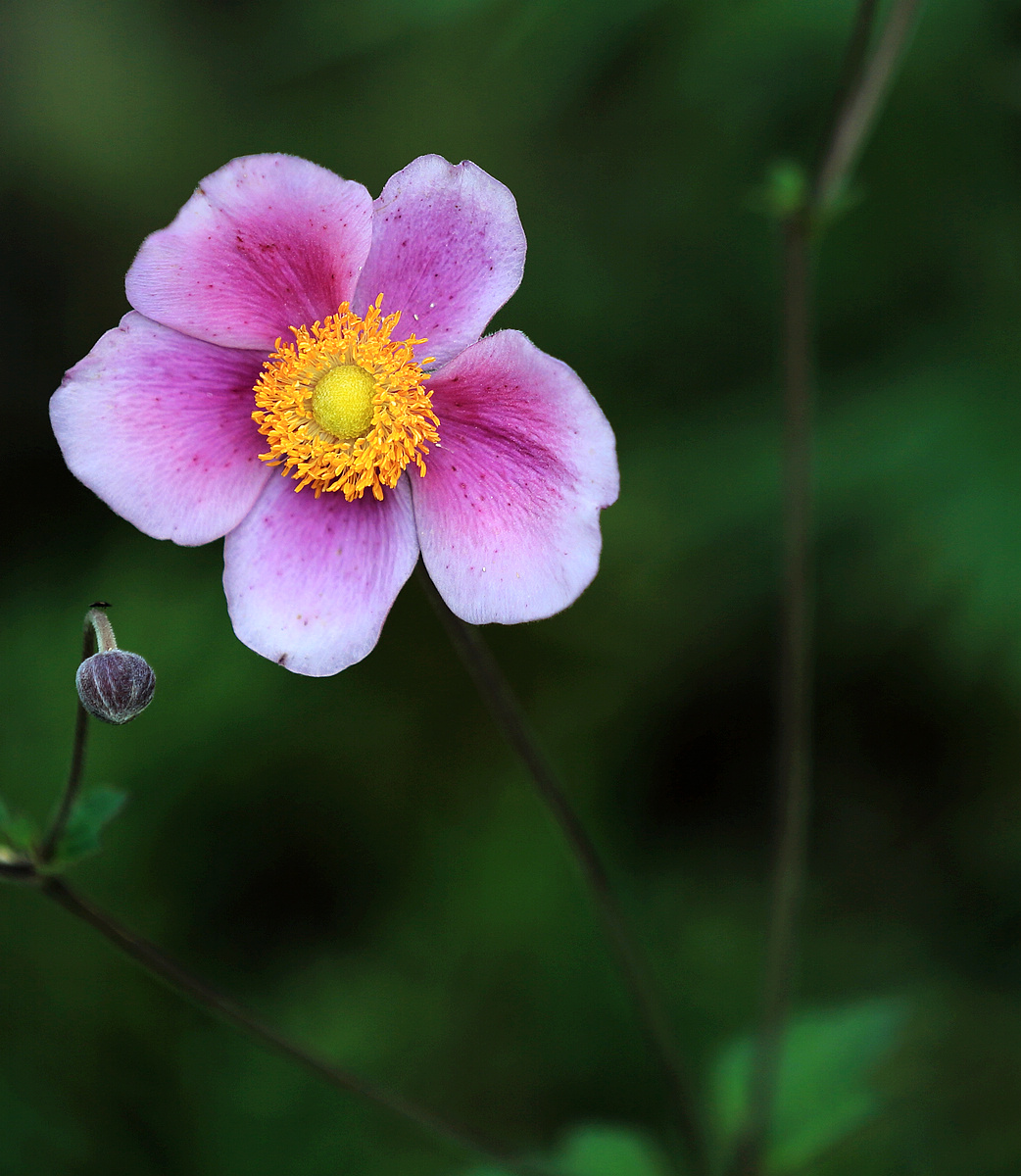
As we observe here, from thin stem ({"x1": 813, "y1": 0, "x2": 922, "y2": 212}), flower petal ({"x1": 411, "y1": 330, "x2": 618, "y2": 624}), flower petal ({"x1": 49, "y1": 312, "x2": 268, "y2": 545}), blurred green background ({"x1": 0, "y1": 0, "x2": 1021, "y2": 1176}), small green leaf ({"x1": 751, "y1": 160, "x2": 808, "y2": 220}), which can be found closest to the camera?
flower petal ({"x1": 411, "y1": 330, "x2": 618, "y2": 624})

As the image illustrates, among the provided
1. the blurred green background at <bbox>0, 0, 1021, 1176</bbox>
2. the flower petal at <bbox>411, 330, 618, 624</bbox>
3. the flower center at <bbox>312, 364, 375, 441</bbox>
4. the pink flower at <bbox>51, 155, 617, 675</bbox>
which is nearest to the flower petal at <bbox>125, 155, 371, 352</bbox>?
the pink flower at <bbox>51, 155, 617, 675</bbox>

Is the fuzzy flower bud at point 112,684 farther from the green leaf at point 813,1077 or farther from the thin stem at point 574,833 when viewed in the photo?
the green leaf at point 813,1077

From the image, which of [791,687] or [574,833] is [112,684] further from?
[791,687]

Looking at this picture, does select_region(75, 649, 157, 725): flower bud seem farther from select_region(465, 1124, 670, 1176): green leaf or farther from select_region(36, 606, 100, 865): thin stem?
select_region(465, 1124, 670, 1176): green leaf

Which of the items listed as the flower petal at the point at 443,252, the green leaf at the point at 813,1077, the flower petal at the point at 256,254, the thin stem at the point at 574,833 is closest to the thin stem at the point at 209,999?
the thin stem at the point at 574,833

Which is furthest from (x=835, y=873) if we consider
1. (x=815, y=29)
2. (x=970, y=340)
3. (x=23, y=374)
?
(x=23, y=374)

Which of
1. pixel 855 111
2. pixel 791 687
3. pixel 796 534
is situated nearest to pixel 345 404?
pixel 796 534

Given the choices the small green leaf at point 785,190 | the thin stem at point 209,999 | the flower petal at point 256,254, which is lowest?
the thin stem at point 209,999

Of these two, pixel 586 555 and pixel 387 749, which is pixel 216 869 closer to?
pixel 387 749

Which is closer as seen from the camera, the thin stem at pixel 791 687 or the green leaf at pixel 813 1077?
the thin stem at pixel 791 687
